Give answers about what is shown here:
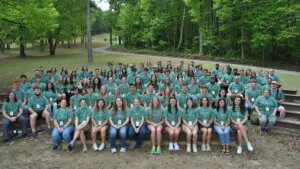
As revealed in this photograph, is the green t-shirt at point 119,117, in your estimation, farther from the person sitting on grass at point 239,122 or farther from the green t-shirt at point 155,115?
the person sitting on grass at point 239,122

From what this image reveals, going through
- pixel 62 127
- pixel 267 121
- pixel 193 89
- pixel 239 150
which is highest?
pixel 193 89

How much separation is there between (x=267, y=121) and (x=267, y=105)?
19.0 inches

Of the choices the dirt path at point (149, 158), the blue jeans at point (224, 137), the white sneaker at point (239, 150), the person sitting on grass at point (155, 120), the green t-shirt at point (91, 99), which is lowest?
the dirt path at point (149, 158)

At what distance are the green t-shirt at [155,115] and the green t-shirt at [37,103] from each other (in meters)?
3.41

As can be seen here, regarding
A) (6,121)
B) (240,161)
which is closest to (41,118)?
(6,121)

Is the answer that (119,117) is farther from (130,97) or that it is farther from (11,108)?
(11,108)

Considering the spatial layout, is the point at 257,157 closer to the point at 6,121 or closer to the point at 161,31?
the point at 6,121

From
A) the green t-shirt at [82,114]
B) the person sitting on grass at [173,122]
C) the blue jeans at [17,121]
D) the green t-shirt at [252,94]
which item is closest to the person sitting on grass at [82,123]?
the green t-shirt at [82,114]

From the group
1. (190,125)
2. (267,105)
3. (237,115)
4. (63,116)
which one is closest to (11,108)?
(63,116)

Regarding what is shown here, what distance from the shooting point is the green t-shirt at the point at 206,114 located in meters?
6.75

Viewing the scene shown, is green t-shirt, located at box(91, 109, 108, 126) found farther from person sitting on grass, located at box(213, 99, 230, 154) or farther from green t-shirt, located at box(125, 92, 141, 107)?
person sitting on grass, located at box(213, 99, 230, 154)

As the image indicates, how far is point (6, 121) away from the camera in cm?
723

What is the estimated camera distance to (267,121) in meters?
7.55

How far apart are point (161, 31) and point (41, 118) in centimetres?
3094
